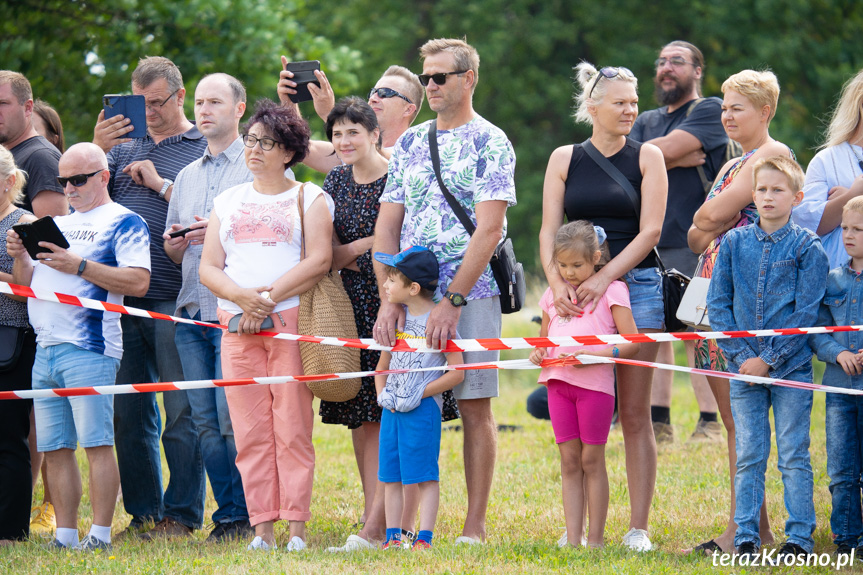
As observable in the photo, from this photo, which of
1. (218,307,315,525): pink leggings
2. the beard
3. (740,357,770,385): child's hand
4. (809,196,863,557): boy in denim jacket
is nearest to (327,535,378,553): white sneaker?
(218,307,315,525): pink leggings

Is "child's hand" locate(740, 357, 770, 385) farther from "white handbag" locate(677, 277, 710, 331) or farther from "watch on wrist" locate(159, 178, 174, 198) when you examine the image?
"watch on wrist" locate(159, 178, 174, 198)

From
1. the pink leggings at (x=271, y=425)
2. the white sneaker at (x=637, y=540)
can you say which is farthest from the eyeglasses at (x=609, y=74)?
the white sneaker at (x=637, y=540)

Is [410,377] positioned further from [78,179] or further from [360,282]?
[78,179]

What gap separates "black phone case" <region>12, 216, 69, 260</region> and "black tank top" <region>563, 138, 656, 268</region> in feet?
8.40

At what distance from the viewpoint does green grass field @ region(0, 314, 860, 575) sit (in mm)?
4445

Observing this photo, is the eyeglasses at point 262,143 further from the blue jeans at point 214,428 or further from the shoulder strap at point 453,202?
the blue jeans at point 214,428

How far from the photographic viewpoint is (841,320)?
4.63 meters

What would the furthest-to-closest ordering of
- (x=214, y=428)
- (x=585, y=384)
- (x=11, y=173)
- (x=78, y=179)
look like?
(x=214, y=428) → (x=11, y=173) → (x=78, y=179) → (x=585, y=384)

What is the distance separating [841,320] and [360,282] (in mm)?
2427

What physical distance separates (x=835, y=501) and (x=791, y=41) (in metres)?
18.6

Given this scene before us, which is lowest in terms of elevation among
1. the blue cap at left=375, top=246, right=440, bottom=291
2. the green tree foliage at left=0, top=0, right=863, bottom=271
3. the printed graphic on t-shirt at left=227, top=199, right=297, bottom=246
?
Result: the blue cap at left=375, top=246, right=440, bottom=291

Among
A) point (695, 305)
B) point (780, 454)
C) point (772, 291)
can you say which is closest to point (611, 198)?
point (695, 305)

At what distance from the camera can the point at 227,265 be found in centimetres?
516

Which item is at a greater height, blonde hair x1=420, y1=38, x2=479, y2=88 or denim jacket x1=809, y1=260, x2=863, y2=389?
blonde hair x1=420, y1=38, x2=479, y2=88
